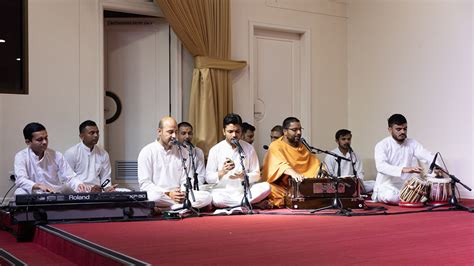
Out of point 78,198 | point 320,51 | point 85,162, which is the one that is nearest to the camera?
point 78,198

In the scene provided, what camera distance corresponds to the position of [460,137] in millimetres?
7965

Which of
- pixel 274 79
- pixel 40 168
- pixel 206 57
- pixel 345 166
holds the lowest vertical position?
pixel 345 166

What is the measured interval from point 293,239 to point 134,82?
440 centimetres

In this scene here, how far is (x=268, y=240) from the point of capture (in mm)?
4219

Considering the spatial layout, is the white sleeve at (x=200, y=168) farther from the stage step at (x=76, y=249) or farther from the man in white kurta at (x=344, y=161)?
the stage step at (x=76, y=249)

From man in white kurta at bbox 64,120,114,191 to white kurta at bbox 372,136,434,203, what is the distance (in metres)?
3.19

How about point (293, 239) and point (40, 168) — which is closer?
point (293, 239)

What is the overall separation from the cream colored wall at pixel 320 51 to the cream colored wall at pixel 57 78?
219 centimetres

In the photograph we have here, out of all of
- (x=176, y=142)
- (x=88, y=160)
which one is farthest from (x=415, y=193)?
(x=88, y=160)

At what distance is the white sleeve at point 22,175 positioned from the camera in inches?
224

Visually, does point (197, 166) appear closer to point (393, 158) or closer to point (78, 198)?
point (78, 198)

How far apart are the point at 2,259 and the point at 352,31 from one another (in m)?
6.99

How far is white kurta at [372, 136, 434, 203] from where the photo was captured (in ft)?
24.1

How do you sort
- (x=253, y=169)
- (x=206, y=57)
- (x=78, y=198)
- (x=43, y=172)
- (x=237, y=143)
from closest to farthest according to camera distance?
(x=78, y=198) < (x=43, y=172) < (x=237, y=143) < (x=253, y=169) < (x=206, y=57)
